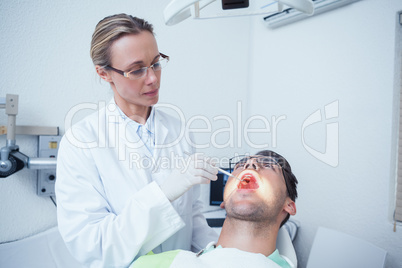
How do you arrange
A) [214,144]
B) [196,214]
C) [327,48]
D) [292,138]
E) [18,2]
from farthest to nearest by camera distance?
[214,144] → [292,138] → [327,48] → [18,2] → [196,214]

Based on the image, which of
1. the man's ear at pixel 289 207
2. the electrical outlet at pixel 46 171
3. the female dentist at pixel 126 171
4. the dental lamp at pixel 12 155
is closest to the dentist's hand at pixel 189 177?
the female dentist at pixel 126 171

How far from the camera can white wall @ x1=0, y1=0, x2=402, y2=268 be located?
1.43 m

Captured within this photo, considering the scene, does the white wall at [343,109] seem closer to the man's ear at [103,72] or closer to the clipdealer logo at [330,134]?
the clipdealer logo at [330,134]

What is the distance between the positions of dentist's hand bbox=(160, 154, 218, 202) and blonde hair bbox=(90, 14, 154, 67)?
505mm

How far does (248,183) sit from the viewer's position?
3.82 feet

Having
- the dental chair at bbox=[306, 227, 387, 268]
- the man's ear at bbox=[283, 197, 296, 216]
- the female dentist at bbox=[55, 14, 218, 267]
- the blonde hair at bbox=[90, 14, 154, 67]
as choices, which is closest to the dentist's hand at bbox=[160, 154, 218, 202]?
the female dentist at bbox=[55, 14, 218, 267]

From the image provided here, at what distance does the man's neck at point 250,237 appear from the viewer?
3.47 ft

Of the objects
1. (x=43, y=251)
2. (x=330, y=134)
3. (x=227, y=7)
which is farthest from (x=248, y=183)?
(x=43, y=251)

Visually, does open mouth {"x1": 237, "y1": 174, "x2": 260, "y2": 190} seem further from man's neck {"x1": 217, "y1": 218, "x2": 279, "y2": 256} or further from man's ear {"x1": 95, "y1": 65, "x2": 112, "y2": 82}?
man's ear {"x1": 95, "y1": 65, "x2": 112, "y2": 82}

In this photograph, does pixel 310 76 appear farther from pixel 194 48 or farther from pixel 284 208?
pixel 284 208

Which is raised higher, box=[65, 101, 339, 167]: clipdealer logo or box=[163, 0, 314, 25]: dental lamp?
box=[163, 0, 314, 25]: dental lamp

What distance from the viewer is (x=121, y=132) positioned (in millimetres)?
1121

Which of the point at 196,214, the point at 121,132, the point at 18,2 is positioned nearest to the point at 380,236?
the point at 196,214

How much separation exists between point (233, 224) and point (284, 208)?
24 centimetres
